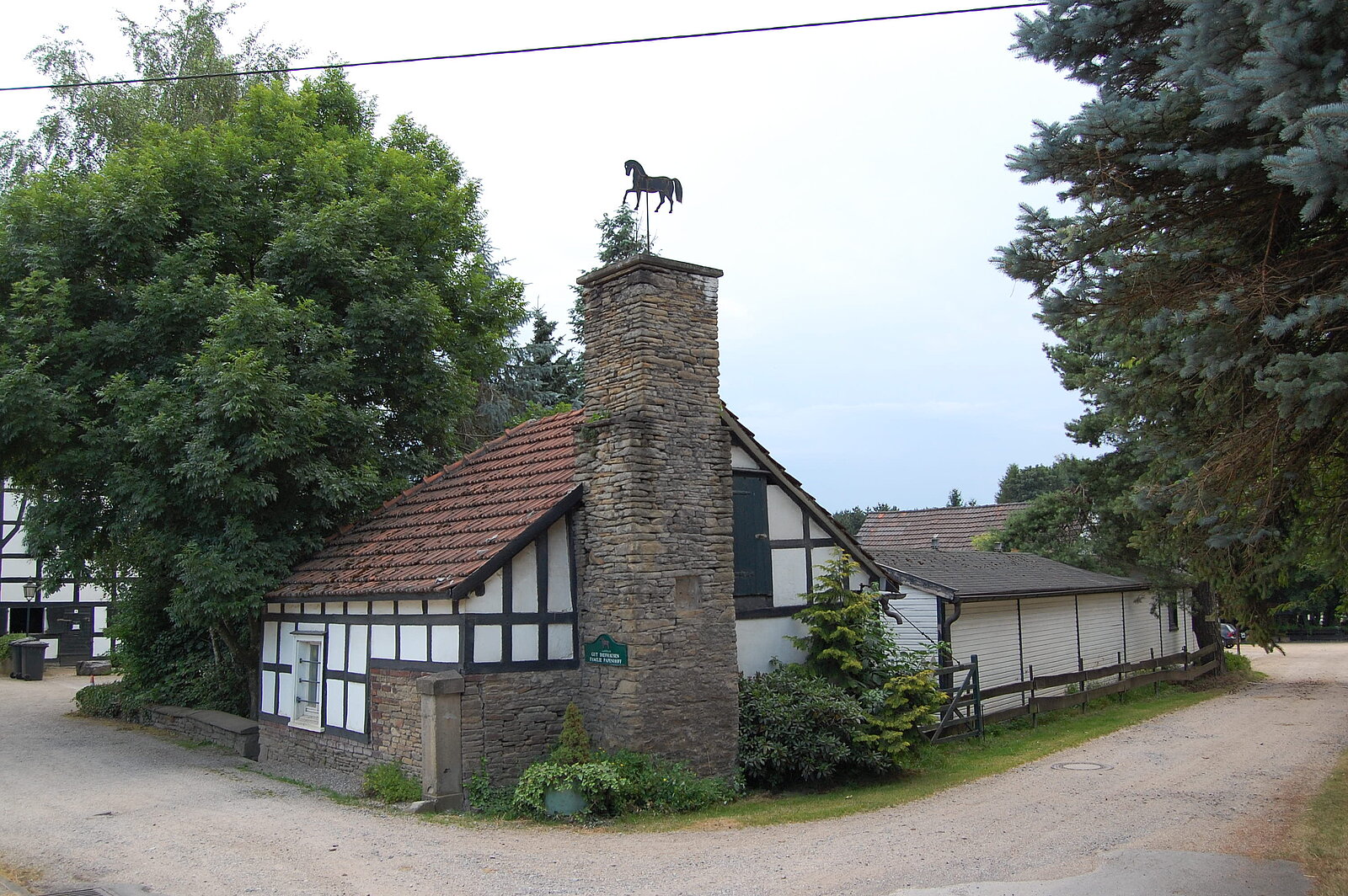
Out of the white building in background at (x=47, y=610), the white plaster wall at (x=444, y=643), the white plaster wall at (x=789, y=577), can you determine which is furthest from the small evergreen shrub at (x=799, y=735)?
the white building in background at (x=47, y=610)

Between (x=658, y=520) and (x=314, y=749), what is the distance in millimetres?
6583

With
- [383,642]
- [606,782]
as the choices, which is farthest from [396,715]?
[606,782]

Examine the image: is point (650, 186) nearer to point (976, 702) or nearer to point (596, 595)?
point (596, 595)

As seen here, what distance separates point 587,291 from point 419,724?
19.7 ft

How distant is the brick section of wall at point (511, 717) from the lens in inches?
459

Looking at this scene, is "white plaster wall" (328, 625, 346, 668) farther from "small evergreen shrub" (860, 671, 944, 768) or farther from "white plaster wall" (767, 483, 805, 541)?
"small evergreen shrub" (860, 671, 944, 768)

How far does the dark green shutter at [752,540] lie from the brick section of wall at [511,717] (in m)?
3.03

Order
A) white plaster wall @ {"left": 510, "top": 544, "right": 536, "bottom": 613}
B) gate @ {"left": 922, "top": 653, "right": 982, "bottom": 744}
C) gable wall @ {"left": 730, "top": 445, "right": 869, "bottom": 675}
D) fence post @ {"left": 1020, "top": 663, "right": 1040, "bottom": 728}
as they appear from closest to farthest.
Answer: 1. white plaster wall @ {"left": 510, "top": 544, "right": 536, "bottom": 613}
2. gable wall @ {"left": 730, "top": 445, "right": 869, "bottom": 675}
3. gate @ {"left": 922, "top": 653, "right": 982, "bottom": 744}
4. fence post @ {"left": 1020, "top": 663, "right": 1040, "bottom": 728}

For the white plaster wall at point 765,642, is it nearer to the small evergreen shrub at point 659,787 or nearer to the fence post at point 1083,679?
the small evergreen shrub at point 659,787

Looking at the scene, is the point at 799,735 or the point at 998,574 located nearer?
the point at 799,735

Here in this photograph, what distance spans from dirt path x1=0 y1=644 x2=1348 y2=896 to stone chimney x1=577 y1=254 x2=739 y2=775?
175 cm

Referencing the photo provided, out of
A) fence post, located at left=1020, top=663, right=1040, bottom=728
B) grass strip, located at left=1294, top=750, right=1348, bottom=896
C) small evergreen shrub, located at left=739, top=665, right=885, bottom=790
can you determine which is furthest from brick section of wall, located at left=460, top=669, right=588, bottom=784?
fence post, located at left=1020, top=663, right=1040, bottom=728

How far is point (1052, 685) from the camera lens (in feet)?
64.6

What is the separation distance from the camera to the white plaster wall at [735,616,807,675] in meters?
14.0
